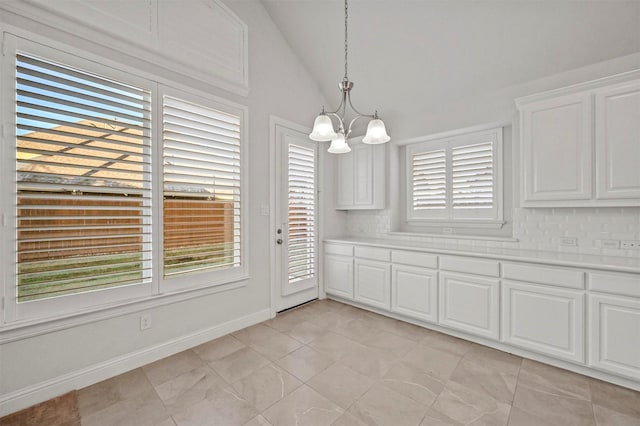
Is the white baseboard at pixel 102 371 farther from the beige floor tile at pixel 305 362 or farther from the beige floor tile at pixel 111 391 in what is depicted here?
the beige floor tile at pixel 305 362

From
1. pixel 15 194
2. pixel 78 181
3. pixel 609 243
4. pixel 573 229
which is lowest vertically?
pixel 609 243

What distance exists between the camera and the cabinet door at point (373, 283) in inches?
134

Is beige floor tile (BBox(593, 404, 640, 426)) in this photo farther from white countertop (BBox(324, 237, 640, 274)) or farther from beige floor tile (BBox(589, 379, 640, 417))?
white countertop (BBox(324, 237, 640, 274))

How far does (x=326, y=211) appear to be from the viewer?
165 inches

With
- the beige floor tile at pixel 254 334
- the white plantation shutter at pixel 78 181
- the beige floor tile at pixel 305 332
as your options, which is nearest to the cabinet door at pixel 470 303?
the beige floor tile at pixel 305 332

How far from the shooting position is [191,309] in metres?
2.70

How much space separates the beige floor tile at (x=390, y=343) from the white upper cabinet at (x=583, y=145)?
1.82m

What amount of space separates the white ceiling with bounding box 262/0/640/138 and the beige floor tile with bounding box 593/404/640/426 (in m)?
2.85

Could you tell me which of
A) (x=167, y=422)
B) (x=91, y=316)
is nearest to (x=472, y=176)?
(x=167, y=422)

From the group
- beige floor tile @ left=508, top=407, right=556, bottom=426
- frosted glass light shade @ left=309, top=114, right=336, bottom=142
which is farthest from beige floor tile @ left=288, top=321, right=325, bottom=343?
frosted glass light shade @ left=309, top=114, right=336, bottom=142

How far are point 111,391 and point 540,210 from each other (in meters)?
4.09

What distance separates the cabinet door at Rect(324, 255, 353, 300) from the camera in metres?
3.80

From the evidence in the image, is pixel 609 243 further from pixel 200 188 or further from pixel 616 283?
pixel 200 188

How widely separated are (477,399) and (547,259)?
1283mm
